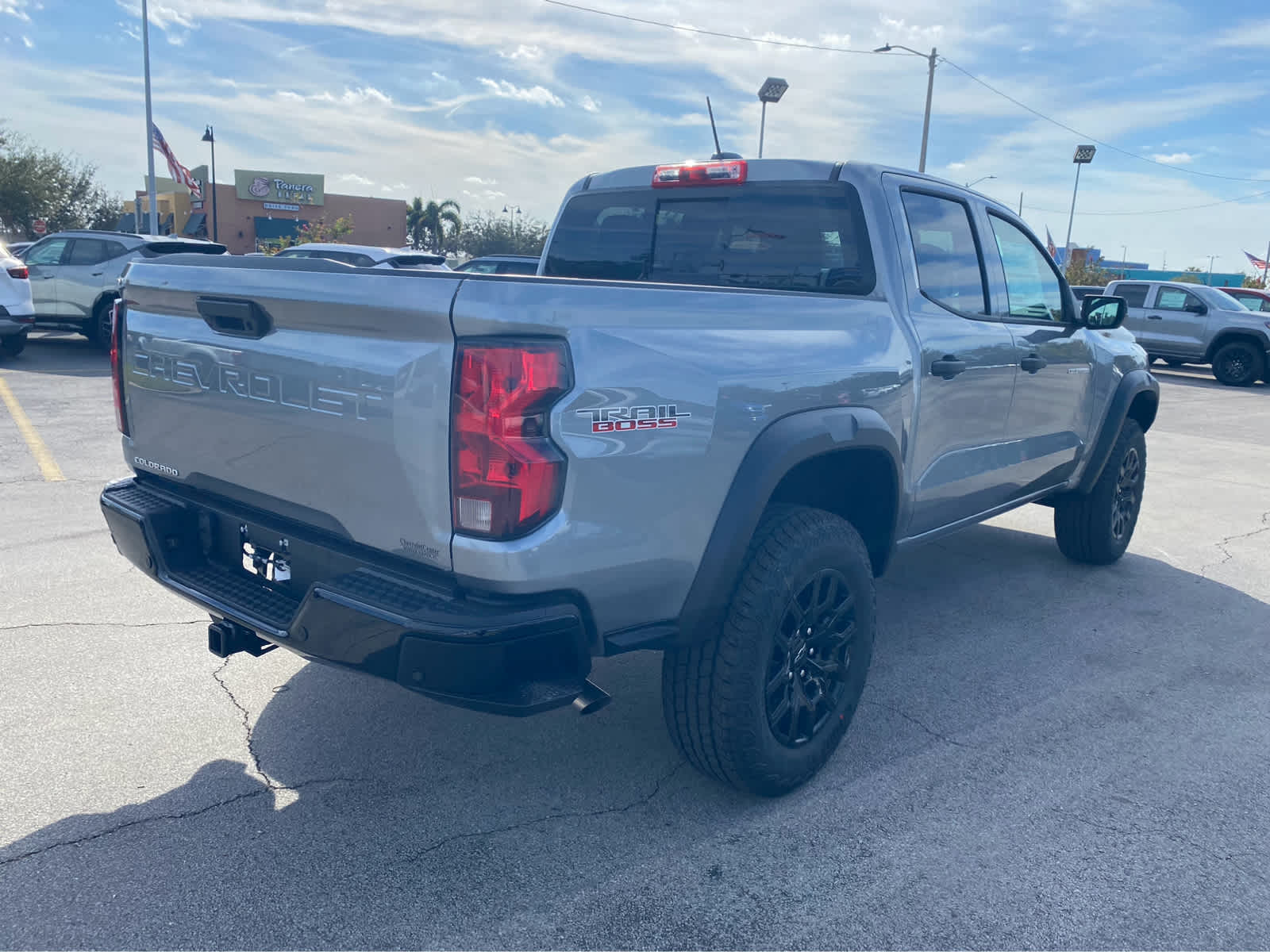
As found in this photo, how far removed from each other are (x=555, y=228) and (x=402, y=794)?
8.34 ft

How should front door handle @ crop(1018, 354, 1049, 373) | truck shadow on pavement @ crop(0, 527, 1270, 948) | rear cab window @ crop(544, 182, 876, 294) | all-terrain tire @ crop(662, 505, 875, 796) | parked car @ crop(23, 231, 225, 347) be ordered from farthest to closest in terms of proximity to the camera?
parked car @ crop(23, 231, 225, 347) < front door handle @ crop(1018, 354, 1049, 373) < rear cab window @ crop(544, 182, 876, 294) < all-terrain tire @ crop(662, 505, 875, 796) < truck shadow on pavement @ crop(0, 527, 1270, 948)

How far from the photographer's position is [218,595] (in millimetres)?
2852

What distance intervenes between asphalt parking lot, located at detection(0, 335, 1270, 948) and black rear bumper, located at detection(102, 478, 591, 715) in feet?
1.94

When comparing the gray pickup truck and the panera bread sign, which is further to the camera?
the panera bread sign

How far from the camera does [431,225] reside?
70.1 m

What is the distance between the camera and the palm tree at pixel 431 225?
70.0 meters

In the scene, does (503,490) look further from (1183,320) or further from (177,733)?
(1183,320)

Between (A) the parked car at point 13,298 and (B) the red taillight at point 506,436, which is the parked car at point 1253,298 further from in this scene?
(B) the red taillight at point 506,436

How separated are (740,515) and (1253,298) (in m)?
21.5

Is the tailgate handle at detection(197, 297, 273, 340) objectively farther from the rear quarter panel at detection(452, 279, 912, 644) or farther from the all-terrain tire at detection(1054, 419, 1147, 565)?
the all-terrain tire at detection(1054, 419, 1147, 565)

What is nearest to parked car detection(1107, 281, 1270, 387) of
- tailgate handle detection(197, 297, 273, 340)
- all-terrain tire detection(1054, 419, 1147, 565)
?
all-terrain tire detection(1054, 419, 1147, 565)

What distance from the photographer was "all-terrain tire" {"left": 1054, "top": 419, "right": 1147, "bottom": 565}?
561cm

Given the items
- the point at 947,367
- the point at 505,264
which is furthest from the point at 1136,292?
the point at 947,367

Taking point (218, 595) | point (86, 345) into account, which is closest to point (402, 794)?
point (218, 595)
